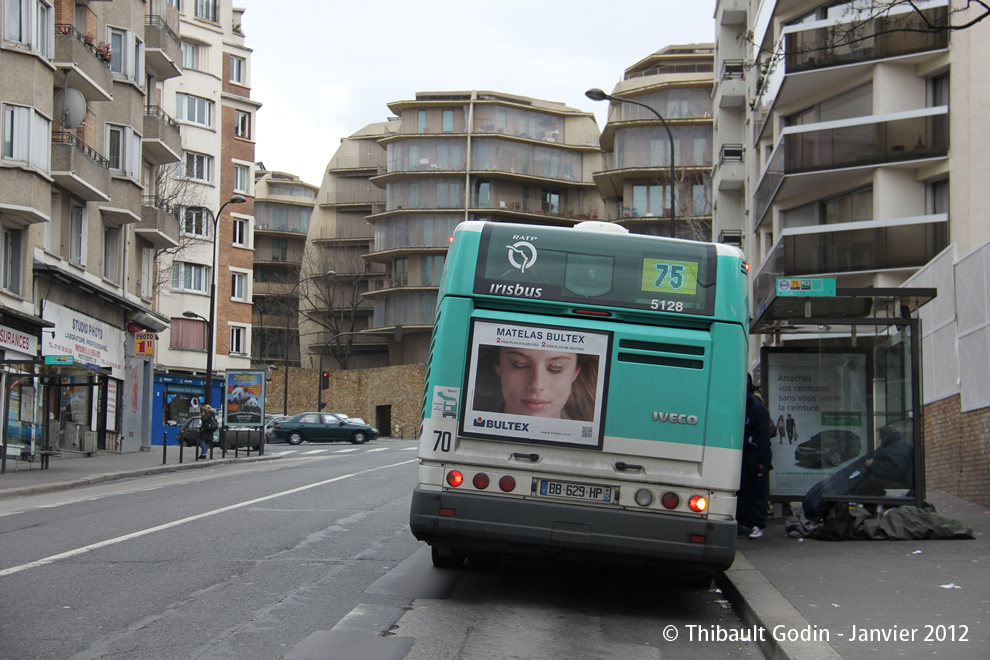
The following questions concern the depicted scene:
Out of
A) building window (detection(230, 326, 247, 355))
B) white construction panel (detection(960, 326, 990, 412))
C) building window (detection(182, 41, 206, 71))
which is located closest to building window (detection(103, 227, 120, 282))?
white construction panel (detection(960, 326, 990, 412))

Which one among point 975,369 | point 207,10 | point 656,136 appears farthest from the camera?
point 656,136

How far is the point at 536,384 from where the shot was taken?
348 inches

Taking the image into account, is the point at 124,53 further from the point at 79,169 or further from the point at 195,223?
the point at 195,223

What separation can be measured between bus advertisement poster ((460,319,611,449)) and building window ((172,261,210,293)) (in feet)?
173

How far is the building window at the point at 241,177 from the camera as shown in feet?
231

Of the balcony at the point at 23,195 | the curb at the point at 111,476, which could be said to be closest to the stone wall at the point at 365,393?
the curb at the point at 111,476

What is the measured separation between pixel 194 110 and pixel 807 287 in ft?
176

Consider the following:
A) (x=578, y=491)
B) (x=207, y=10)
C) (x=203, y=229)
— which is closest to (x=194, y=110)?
(x=203, y=229)

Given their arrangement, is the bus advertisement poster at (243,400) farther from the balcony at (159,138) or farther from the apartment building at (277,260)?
the apartment building at (277,260)

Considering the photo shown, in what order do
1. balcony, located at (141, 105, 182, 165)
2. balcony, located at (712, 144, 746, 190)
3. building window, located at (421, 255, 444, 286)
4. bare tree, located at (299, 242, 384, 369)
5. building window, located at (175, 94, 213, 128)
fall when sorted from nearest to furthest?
balcony, located at (141, 105, 182, 165) < balcony, located at (712, 144, 746, 190) < building window, located at (175, 94, 213, 128) < building window, located at (421, 255, 444, 286) < bare tree, located at (299, 242, 384, 369)

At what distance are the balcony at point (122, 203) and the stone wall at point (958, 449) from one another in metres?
24.9

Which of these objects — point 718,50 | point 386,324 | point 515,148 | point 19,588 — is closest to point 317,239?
point 386,324

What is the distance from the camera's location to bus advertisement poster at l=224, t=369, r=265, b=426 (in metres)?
39.7

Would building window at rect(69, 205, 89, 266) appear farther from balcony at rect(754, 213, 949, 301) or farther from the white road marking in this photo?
balcony at rect(754, 213, 949, 301)
